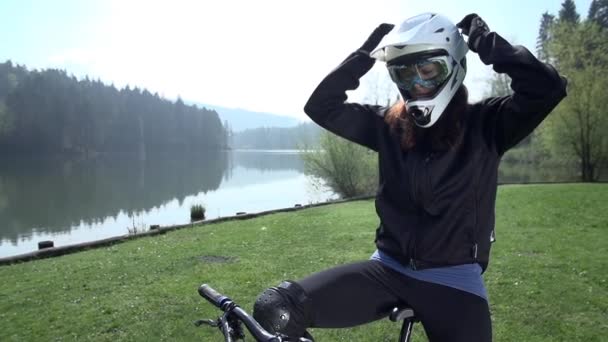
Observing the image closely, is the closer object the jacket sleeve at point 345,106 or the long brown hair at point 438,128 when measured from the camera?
the long brown hair at point 438,128

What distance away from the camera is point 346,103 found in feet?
8.61

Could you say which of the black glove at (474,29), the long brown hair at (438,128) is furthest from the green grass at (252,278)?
the black glove at (474,29)

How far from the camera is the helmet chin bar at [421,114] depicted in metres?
2.22

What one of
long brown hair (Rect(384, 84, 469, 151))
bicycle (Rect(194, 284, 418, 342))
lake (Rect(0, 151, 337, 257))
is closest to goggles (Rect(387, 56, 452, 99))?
long brown hair (Rect(384, 84, 469, 151))

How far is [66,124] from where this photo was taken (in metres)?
78.9

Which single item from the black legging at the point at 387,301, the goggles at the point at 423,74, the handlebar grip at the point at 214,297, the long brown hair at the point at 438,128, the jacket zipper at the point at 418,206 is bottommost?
the black legging at the point at 387,301

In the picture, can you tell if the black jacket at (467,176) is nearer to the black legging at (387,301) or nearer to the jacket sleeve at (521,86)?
the jacket sleeve at (521,86)

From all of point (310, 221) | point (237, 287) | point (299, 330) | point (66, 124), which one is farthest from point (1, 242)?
point (66, 124)

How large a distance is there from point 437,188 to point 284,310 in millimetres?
970

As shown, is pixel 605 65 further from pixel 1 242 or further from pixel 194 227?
pixel 1 242

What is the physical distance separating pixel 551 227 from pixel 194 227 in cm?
931

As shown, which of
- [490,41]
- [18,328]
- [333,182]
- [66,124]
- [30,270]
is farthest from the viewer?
[66,124]

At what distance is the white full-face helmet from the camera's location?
7.04 ft

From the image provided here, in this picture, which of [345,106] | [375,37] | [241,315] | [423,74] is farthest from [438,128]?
[241,315]
